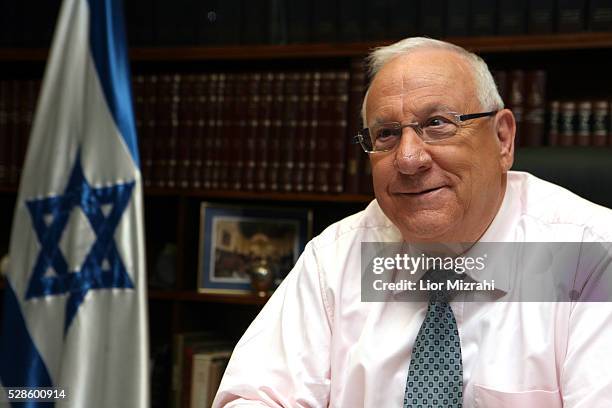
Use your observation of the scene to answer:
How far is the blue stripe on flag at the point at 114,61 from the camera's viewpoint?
230 centimetres

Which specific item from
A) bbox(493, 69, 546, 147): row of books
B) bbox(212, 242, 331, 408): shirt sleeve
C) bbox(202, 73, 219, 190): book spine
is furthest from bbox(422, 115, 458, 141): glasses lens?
bbox(202, 73, 219, 190): book spine

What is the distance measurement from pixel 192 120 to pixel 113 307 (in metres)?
0.75

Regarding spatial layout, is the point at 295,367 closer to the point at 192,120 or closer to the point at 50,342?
the point at 50,342

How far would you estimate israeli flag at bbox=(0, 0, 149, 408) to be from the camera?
2.22 meters

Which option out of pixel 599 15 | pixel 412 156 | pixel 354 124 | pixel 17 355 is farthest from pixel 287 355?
pixel 599 15

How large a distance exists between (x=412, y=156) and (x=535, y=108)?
1154 millimetres

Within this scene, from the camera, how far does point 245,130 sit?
2.65 meters

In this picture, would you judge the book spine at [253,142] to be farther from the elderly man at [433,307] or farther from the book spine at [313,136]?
the elderly man at [433,307]

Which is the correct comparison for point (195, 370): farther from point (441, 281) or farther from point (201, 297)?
point (441, 281)

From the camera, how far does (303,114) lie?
2600 mm

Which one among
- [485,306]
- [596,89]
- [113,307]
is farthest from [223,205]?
[485,306]

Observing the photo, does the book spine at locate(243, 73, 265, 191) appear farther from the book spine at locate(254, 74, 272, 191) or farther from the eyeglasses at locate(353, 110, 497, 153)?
the eyeglasses at locate(353, 110, 497, 153)

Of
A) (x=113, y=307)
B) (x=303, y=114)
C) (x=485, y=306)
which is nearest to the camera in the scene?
(x=485, y=306)

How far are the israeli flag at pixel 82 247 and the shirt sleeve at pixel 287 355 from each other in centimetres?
82
